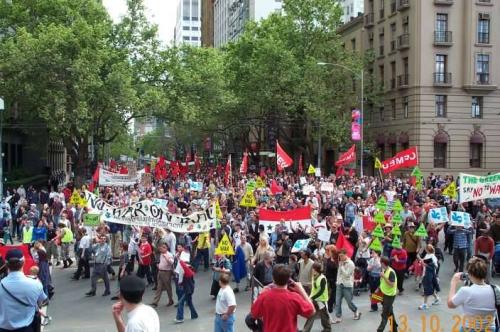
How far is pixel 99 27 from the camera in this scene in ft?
120

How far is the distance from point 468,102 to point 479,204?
88.2 ft

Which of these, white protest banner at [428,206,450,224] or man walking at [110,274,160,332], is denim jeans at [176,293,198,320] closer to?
man walking at [110,274,160,332]

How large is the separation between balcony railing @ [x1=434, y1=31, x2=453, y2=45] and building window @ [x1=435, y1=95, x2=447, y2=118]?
389 centimetres

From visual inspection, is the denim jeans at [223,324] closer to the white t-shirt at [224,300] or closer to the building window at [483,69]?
the white t-shirt at [224,300]

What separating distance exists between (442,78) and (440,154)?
5587 mm

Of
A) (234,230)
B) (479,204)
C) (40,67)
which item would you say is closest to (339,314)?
(234,230)

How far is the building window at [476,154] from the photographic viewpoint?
46500 mm

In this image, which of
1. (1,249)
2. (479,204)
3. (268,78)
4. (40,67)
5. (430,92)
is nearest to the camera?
(1,249)

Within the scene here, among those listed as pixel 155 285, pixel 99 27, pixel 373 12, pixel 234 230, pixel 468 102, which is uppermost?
pixel 373 12

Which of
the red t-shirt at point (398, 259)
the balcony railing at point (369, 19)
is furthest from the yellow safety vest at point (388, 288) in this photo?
the balcony railing at point (369, 19)

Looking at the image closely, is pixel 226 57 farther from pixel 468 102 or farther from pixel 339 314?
pixel 339 314

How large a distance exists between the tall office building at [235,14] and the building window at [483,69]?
29984mm

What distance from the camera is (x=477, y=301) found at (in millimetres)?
5930

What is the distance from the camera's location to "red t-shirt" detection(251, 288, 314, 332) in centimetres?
561
